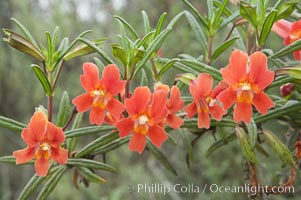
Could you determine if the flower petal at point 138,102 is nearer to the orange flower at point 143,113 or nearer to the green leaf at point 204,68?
the orange flower at point 143,113

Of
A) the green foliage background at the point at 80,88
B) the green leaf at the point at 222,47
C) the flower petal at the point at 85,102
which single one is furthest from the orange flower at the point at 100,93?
the green foliage background at the point at 80,88

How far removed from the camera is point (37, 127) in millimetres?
906

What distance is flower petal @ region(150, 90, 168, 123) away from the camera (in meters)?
0.89

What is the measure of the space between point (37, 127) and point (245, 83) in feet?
1.44

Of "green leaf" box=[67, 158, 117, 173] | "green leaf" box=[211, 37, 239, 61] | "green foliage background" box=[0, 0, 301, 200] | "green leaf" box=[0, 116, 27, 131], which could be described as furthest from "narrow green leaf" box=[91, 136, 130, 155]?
"green foliage background" box=[0, 0, 301, 200]

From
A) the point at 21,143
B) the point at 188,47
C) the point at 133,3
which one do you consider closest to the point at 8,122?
the point at 188,47

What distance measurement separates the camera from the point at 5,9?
361cm

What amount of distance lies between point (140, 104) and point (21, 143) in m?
3.32

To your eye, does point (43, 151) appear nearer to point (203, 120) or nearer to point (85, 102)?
point (85, 102)

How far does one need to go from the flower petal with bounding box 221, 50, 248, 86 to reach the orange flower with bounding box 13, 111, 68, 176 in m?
0.36

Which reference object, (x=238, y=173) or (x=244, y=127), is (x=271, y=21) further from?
(x=238, y=173)

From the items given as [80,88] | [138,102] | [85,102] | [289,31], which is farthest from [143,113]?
[80,88]

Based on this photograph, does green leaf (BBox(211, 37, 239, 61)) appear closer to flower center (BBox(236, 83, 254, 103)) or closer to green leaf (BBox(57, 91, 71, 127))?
flower center (BBox(236, 83, 254, 103))

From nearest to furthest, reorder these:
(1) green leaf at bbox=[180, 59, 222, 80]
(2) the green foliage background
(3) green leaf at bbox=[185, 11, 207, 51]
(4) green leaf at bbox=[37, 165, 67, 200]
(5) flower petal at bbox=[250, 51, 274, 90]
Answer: (5) flower petal at bbox=[250, 51, 274, 90] → (1) green leaf at bbox=[180, 59, 222, 80] → (4) green leaf at bbox=[37, 165, 67, 200] → (3) green leaf at bbox=[185, 11, 207, 51] → (2) the green foliage background
